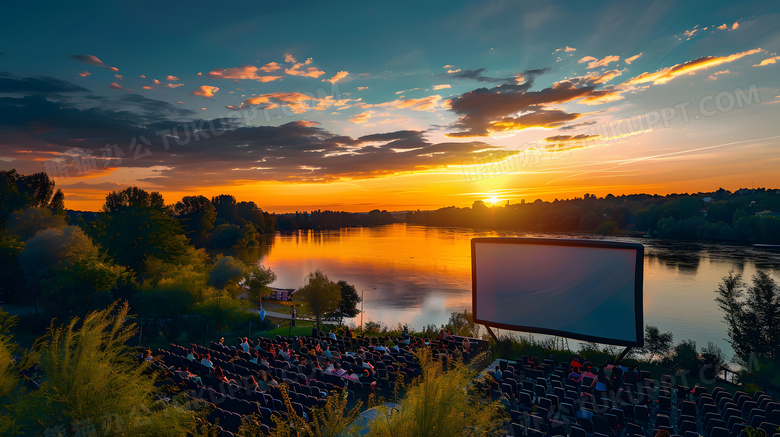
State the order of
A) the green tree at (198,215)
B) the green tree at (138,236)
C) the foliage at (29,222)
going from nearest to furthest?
the green tree at (138,236) → the foliage at (29,222) → the green tree at (198,215)

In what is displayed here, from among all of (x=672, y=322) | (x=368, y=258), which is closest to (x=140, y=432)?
(x=672, y=322)

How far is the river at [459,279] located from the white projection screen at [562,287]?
2246 cm

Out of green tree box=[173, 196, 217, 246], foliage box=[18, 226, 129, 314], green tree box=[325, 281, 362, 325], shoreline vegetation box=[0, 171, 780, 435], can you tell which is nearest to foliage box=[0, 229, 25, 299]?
shoreline vegetation box=[0, 171, 780, 435]

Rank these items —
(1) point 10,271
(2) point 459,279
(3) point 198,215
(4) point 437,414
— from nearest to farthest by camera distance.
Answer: (4) point 437,414 → (1) point 10,271 → (2) point 459,279 → (3) point 198,215

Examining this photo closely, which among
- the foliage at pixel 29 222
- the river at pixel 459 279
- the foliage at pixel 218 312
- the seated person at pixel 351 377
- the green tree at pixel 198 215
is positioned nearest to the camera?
the seated person at pixel 351 377

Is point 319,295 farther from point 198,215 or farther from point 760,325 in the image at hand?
point 198,215

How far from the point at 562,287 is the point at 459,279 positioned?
47.9 metres

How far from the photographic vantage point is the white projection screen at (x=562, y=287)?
1555cm

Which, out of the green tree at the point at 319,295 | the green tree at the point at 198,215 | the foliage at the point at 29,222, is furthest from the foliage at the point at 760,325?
the green tree at the point at 198,215

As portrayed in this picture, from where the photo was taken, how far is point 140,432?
583cm

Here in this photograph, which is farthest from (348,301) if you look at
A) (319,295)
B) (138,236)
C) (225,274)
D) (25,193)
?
(25,193)

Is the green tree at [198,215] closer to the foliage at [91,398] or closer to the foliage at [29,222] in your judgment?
the foliage at [29,222]

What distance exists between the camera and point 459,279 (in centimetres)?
6400

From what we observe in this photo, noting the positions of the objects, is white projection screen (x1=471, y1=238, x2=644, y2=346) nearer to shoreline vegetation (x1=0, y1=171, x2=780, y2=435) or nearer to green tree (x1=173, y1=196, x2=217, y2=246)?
shoreline vegetation (x1=0, y1=171, x2=780, y2=435)
